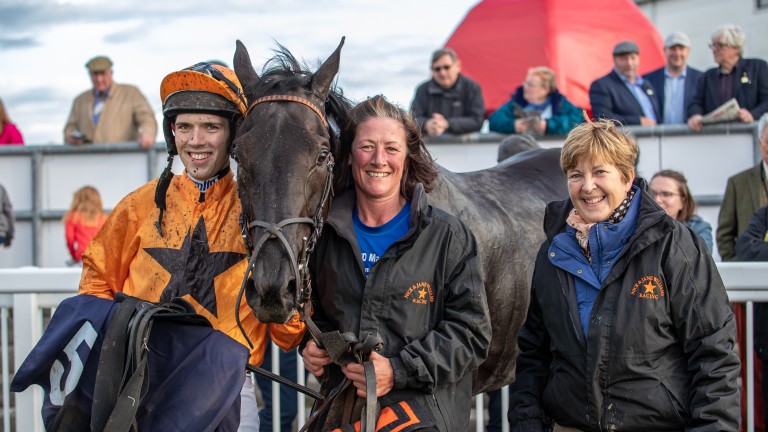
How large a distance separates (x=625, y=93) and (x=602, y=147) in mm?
5386

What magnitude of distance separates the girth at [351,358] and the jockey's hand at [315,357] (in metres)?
0.02

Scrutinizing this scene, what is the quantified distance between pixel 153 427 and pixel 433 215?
1166 millimetres

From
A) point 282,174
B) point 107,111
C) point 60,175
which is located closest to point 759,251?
point 282,174

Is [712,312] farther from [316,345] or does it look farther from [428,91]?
[428,91]

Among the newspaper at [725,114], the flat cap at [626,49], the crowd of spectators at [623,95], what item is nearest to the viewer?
the newspaper at [725,114]

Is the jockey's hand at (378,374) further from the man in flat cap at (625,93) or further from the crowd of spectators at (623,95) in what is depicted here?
the man in flat cap at (625,93)

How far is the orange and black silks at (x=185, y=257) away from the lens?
2.99 metres

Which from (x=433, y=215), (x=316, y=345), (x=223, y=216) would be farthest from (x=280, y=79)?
(x=316, y=345)

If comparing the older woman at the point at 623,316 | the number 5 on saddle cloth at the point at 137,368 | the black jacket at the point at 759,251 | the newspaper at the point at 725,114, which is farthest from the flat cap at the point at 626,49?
the number 5 on saddle cloth at the point at 137,368

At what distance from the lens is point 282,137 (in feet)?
9.45

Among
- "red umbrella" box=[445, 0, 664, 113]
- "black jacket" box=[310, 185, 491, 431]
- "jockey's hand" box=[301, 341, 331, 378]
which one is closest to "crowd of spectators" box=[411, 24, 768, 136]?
"red umbrella" box=[445, 0, 664, 113]

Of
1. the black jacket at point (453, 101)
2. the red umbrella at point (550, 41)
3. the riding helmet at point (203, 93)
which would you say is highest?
the red umbrella at point (550, 41)

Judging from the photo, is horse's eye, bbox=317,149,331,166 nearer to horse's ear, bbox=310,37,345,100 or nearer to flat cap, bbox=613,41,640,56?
horse's ear, bbox=310,37,345,100

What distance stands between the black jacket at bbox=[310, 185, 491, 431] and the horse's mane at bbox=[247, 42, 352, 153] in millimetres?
434
